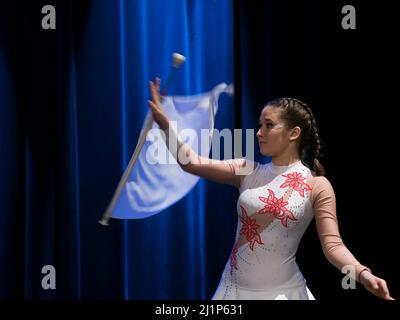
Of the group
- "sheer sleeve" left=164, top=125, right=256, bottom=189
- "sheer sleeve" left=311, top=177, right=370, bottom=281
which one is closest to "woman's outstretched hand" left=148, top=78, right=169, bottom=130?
"sheer sleeve" left=164, top=125, right=256, bottom=189

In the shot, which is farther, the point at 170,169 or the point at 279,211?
the point at 170,169

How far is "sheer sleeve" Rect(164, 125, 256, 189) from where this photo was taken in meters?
1.70

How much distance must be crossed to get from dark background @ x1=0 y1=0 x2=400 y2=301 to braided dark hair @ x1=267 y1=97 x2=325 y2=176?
51cm

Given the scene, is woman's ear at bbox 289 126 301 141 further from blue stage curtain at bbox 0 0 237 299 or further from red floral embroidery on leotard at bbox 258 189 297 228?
blue stage curtain at bbox 0 0 237 299

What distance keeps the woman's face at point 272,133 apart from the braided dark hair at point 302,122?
2cm

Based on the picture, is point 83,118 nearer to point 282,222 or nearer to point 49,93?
point 49,93

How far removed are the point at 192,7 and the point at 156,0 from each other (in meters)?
0.15

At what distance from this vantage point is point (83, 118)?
236cm

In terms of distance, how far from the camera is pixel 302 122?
5.95 ft

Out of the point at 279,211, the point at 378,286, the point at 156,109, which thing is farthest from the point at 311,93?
the point at 378,286

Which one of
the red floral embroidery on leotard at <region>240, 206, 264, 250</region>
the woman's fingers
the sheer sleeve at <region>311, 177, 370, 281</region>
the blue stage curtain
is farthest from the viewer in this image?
the blue stage curtain

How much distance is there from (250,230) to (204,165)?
24 centimetres

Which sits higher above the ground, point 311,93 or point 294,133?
point 311,93

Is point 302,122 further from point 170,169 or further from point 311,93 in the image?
point 311,93
